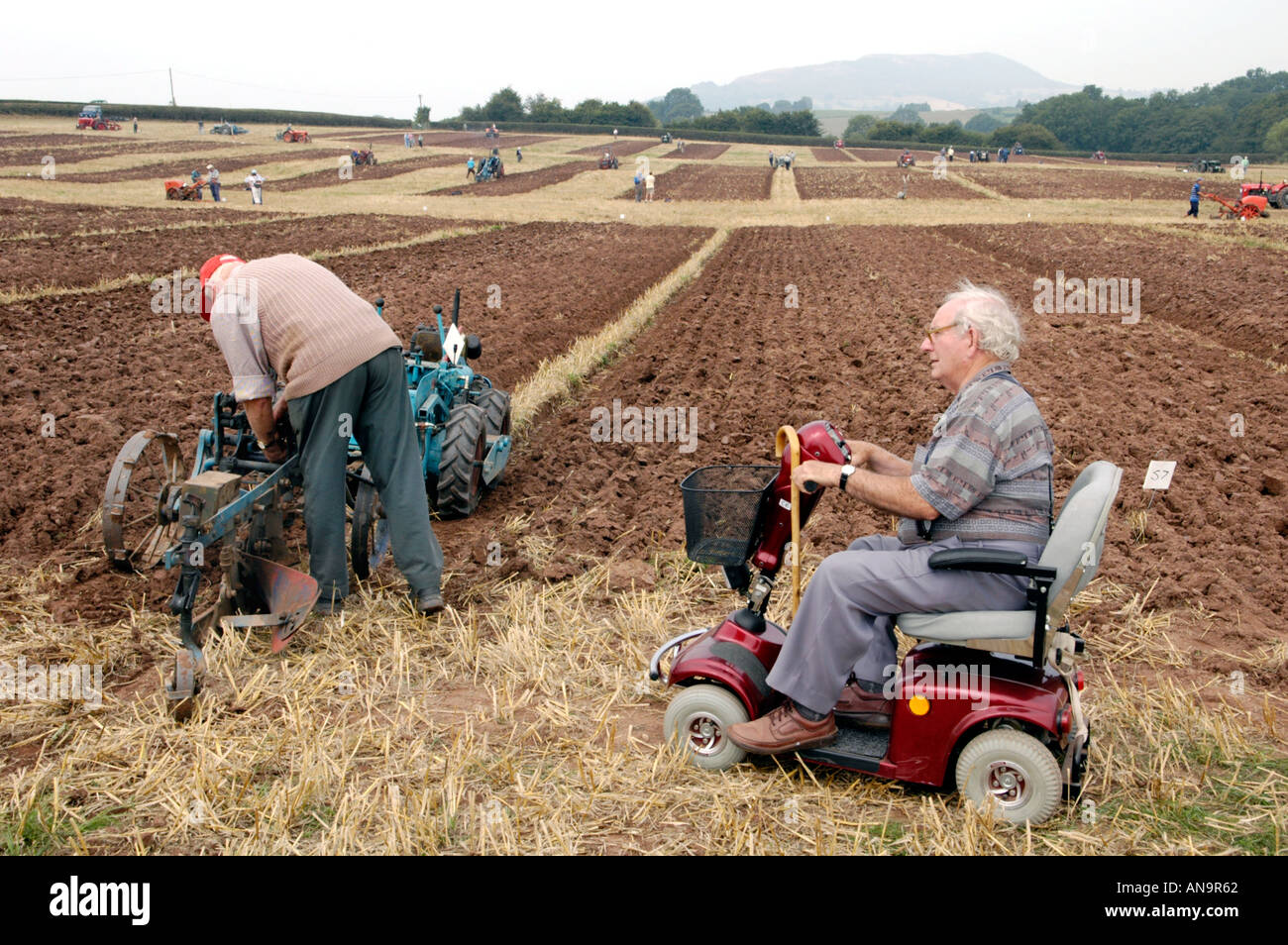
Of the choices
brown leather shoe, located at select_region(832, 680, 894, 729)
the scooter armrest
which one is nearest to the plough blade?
brown leather shoe, located at select_region(832, 680, 894, 729)

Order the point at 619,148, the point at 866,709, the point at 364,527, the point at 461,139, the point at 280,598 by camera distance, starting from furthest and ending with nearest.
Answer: the point at 461,139 → the point at 619,148 → the point at 364,527 → the point at 280,598 → the point at 866,709

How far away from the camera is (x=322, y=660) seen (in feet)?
14.6

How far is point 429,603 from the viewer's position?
4.91 metres

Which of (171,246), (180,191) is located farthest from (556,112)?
(171,246)

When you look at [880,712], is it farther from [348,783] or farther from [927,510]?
[348,783]

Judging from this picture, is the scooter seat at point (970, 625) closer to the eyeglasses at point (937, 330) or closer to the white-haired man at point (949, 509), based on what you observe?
the white-haired man at point (949, 509)

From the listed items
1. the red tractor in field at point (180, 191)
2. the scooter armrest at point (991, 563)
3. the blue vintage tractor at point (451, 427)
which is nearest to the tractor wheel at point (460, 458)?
the blue vintage tractor at point (451, 427)

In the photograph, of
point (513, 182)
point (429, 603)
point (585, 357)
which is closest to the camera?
point (429, 603)

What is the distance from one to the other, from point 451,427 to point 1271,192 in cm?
3731

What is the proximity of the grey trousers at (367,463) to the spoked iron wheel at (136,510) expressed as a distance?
0.74 meters

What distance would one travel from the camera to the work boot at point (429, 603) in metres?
4.91

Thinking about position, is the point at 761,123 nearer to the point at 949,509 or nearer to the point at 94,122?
the point at 94,122

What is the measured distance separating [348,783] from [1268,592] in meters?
5.01

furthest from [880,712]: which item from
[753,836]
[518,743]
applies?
[518,743]
